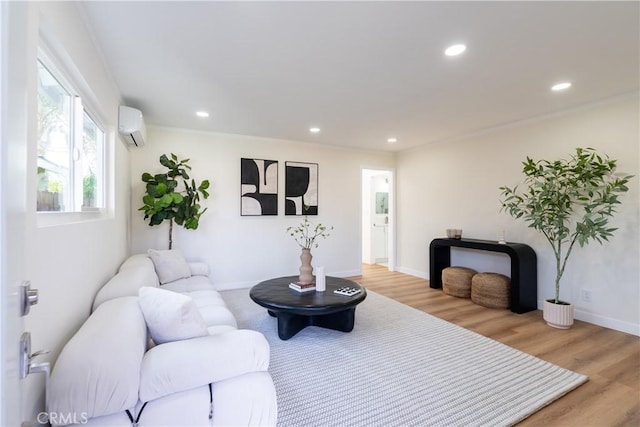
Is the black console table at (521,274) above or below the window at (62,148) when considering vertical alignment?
below

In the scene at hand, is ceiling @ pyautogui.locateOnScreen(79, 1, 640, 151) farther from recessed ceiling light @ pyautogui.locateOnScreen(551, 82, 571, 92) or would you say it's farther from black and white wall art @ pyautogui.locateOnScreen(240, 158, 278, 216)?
black and white wall art @ pyautogui.locateOnScreen(240, 158, 278, 216)

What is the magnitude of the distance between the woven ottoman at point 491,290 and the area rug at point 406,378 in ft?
3.28

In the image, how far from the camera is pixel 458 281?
4.21 meters

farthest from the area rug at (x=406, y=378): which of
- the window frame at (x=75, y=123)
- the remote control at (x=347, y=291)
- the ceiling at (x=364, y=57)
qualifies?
the ceiling at (x=364, y=57)

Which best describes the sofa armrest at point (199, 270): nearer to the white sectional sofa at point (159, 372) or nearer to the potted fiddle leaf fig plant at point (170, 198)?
the potted fiddle leaf fig plant at point (170, 198)

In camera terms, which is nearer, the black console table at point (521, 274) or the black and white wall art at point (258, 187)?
the black console table at point (521, 274)

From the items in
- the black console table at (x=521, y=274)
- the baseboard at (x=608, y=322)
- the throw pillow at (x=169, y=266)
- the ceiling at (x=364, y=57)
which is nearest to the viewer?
the ceiling at (x=364, y=57)

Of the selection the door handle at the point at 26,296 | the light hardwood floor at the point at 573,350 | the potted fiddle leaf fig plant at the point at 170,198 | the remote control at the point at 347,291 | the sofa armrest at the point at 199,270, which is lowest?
the light hardwood floor at the point at 573,350

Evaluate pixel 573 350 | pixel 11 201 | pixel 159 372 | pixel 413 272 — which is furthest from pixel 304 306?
pixel 413 272

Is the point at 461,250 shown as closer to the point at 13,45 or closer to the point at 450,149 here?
the point at 450,149

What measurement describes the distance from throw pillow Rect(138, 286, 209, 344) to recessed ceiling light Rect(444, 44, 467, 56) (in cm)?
242

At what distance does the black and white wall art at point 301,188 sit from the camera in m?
5.00

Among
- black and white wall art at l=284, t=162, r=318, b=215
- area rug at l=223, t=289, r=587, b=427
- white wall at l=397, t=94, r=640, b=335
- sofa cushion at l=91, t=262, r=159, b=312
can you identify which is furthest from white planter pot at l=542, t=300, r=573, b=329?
sofa cushion at l=91, t=262, r=159, b=312

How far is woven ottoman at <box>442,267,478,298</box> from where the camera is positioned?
416 centimetres
